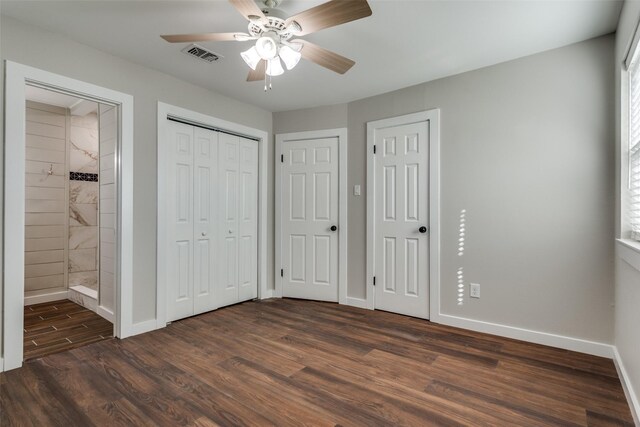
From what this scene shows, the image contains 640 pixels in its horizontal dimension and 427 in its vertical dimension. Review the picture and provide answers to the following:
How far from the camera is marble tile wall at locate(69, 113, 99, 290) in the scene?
168 inches

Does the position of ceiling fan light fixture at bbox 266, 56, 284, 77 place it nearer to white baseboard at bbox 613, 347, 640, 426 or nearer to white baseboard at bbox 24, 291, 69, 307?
white baseboard at bbox 613, 347, 640, 426

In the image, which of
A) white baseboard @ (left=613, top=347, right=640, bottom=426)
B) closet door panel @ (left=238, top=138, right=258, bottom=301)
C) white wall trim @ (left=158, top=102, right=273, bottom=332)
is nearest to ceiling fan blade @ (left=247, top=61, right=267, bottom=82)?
white wall trim @ (left=158, top=102, right=273, bottom=332)

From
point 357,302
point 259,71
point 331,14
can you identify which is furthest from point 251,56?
point 357,302

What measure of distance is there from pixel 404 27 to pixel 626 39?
52.8 inches

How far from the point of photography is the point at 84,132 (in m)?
4.40

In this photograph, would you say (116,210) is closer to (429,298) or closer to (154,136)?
(154,136)

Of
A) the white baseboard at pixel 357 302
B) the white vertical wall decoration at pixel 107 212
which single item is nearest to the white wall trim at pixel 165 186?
the white vertical wall decoration at pixel 107 212

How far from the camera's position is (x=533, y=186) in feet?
8.91

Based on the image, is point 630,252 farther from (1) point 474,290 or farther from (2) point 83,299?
(2) point 83,299

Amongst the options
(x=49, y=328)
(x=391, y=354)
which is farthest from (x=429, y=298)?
(x=49, y=328)

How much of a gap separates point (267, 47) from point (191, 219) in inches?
82.5

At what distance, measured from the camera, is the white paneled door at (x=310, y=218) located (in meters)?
3.96

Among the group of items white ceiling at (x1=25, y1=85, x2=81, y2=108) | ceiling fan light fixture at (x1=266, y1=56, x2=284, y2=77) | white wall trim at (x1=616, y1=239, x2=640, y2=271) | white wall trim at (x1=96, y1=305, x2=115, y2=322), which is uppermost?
white ceiling at (x1=25, y1=85, x2=81, y2=108)

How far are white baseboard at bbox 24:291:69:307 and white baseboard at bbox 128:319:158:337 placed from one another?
2.05 meters
